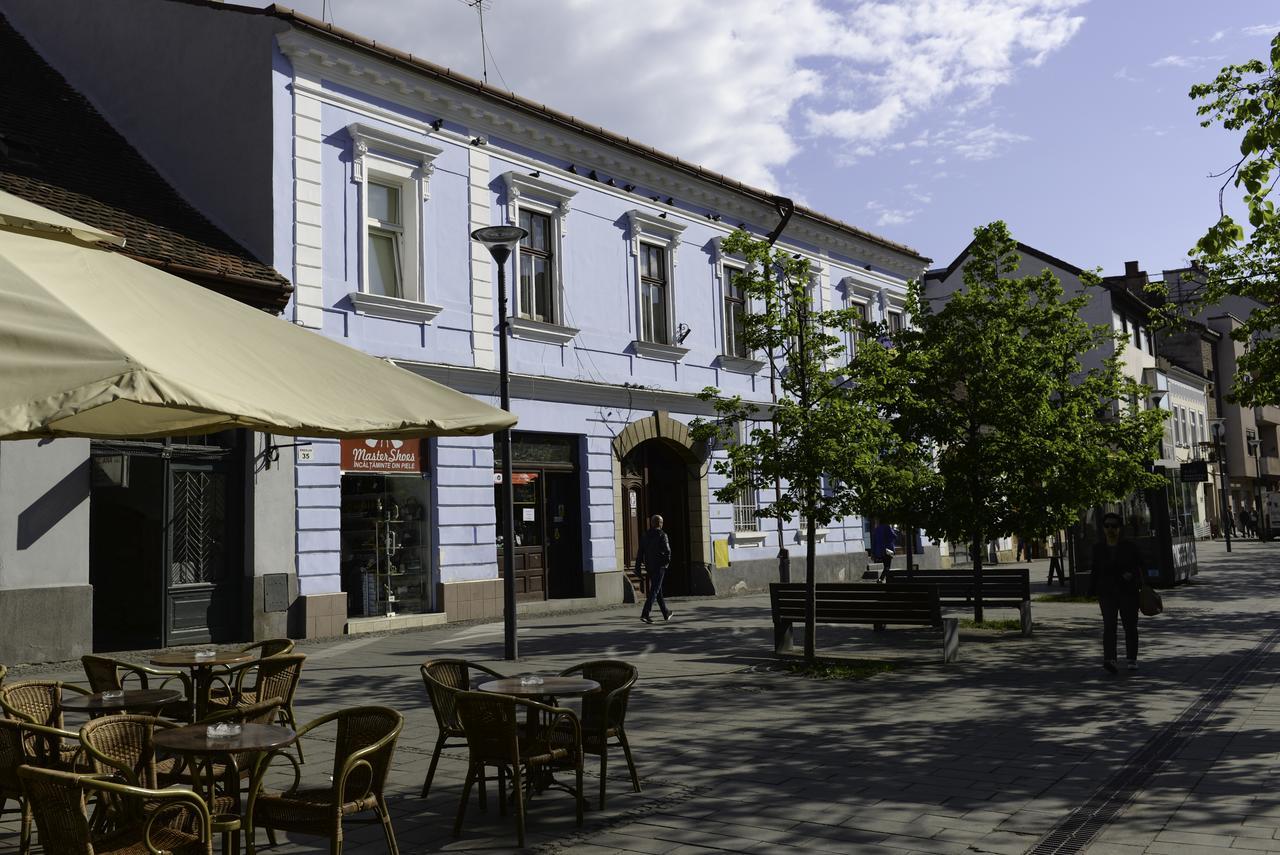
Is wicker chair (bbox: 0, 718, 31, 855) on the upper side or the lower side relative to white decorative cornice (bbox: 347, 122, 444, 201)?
lower

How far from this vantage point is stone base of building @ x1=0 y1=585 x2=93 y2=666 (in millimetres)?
13008

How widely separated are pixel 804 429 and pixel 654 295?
37.8ft

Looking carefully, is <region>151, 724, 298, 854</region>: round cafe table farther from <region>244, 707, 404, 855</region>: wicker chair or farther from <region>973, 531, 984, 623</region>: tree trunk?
<region>973, 531, 984, 623</region>: tree trunk

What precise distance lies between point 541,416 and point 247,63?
7.57 meters

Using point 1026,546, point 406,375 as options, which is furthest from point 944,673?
point 1026,546

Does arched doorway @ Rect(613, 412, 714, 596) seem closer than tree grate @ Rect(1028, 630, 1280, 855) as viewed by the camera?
No

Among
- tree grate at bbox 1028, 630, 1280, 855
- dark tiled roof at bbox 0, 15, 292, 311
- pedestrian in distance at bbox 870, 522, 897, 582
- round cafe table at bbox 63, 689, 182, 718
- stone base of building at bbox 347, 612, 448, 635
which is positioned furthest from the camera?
pedestrian in distance at bbox 870, 522, 897, 582

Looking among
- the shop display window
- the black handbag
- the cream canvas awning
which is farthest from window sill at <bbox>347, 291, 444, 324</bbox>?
the black handbag

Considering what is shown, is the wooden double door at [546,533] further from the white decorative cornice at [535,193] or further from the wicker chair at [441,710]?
the wicker chair at [441,710]

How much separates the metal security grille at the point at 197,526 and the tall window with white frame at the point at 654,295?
9.95 m

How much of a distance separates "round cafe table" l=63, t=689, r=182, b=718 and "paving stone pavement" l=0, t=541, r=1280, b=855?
0.73m

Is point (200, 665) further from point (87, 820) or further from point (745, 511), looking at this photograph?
point (745, 511)

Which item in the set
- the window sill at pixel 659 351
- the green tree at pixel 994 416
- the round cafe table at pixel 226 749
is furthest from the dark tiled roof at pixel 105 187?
the round cafe table at pixel 226 749

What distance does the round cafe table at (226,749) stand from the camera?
486cm
